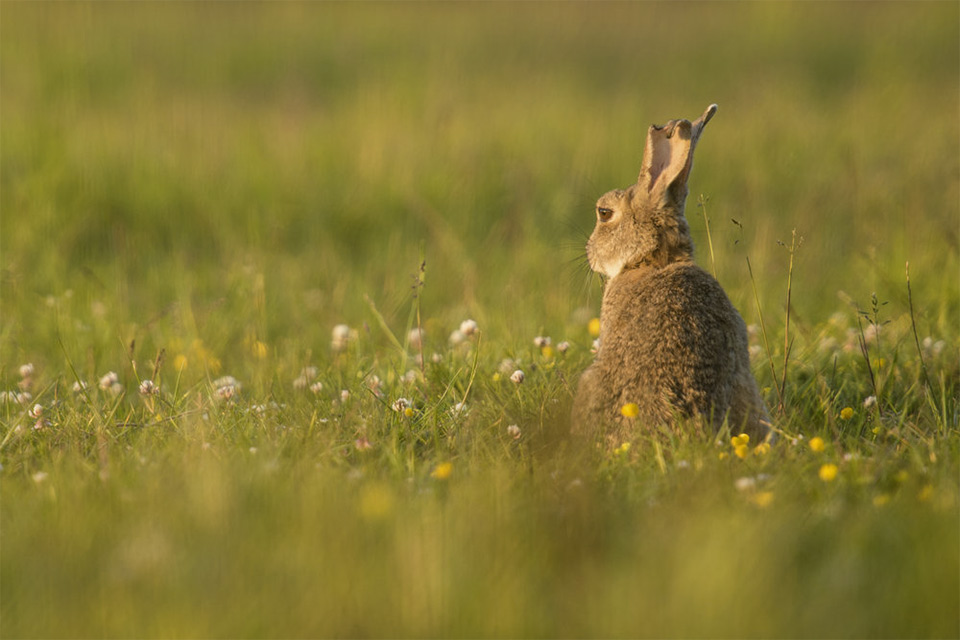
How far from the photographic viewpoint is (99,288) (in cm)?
676

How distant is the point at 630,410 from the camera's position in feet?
11.8

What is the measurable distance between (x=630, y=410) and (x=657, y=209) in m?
1.07

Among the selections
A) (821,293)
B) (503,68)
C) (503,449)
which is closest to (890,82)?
(503,68)

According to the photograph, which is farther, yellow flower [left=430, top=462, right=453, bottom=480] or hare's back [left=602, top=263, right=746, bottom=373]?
hare's back [left=602, top=263, right=746, bottom=373]

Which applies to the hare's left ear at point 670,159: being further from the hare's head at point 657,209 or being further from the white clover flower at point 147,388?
the white clover flower at point 147,388

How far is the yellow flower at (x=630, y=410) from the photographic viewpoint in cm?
359

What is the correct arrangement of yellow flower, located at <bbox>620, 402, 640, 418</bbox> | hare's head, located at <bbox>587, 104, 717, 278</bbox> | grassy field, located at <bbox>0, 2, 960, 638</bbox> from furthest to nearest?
hare's head, located at <bbox>587, 104, 717, 278</bbox>
yellow flower, located at <bbox>620, 402, 640, 418</bbox>
grassy field, located at <bbox>0, 2, 960, 638</bbox>

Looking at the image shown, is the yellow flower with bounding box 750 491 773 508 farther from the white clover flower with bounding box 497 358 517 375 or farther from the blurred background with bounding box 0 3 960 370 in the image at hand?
the white clover flower with bounding box 497 358 517 375

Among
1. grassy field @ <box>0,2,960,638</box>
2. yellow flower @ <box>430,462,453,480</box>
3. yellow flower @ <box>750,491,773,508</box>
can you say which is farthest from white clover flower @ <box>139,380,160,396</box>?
yellow flower @ <box>750,491,773,508</box>

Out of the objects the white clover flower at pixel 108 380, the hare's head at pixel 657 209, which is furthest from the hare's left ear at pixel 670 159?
the white clover flower at pixel 108 380

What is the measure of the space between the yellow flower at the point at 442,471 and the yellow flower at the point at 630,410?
1.99 ft

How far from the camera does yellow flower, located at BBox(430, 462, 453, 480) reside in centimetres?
329

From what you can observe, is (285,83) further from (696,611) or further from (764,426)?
(696,611)

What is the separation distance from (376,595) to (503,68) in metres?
11.8
